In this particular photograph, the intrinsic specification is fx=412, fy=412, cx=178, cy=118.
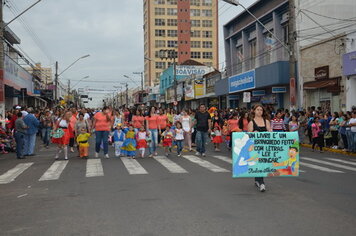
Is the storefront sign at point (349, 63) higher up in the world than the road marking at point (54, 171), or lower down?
higher up

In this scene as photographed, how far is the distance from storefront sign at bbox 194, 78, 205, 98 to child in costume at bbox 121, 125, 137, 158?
3342 centimetres

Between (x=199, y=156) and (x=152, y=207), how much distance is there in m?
8.24

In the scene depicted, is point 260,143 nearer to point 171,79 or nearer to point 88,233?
point 88,233

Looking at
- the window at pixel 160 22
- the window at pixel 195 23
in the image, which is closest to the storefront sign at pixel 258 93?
the window at pixel 195 23

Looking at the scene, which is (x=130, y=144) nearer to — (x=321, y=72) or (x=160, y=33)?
(x=321, y=72)

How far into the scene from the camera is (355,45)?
21.9 m

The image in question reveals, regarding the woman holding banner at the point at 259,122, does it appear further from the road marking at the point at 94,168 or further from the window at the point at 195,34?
the window at the point at 195,34

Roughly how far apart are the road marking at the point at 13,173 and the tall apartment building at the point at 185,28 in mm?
96596

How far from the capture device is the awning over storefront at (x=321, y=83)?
23494 mm

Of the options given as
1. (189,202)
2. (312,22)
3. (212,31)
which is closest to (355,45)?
(312,22)

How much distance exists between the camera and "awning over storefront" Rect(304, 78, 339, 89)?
23494 mm

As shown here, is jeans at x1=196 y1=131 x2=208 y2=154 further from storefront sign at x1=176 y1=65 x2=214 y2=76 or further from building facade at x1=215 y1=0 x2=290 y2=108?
storefront sign at x1=176 y1=65 x2=214 y2=76

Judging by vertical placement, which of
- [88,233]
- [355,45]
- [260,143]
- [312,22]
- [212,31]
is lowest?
[88,233]

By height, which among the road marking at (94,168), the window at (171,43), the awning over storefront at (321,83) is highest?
the window at (171,43)
